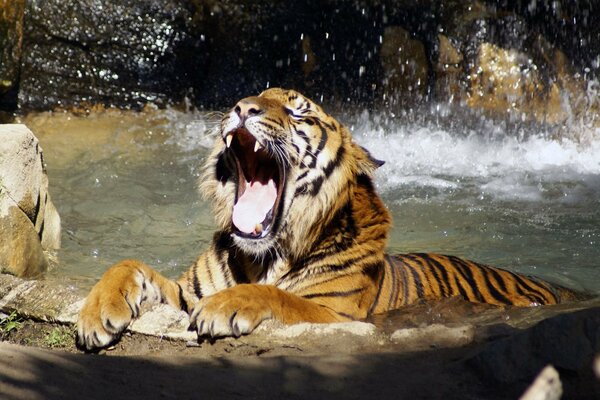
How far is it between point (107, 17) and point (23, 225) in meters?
4.63

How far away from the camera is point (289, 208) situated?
12.3 feet

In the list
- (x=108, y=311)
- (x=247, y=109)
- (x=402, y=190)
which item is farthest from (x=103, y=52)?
(x=108, y=311)

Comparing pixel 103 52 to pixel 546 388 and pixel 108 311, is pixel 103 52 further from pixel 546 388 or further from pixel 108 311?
pixel 546 388

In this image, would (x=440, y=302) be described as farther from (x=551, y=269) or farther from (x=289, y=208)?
(x=551, y=269)

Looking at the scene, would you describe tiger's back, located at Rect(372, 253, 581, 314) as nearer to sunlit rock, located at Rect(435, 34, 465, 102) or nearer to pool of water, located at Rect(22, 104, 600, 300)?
pool of water, located at Rect(22, 104, 600, 300)

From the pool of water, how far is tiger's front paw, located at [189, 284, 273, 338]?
1024mm

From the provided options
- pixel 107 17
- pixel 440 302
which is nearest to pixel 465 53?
pixel 107 17

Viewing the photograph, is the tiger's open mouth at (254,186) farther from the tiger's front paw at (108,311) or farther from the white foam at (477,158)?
the white foam at (477,158)

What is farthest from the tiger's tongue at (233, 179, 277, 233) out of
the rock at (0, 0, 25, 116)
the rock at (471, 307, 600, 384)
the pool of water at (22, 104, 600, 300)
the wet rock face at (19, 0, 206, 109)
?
the wet rock face at (19, 0, 206, 109)

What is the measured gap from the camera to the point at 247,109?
358cm

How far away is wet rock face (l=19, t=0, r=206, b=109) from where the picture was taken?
823 cm

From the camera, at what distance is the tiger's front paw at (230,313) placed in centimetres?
306

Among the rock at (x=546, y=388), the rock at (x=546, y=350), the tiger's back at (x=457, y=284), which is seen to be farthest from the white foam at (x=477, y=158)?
the rock at (x=546, y=388)

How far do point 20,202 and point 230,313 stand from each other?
5.47 feet
